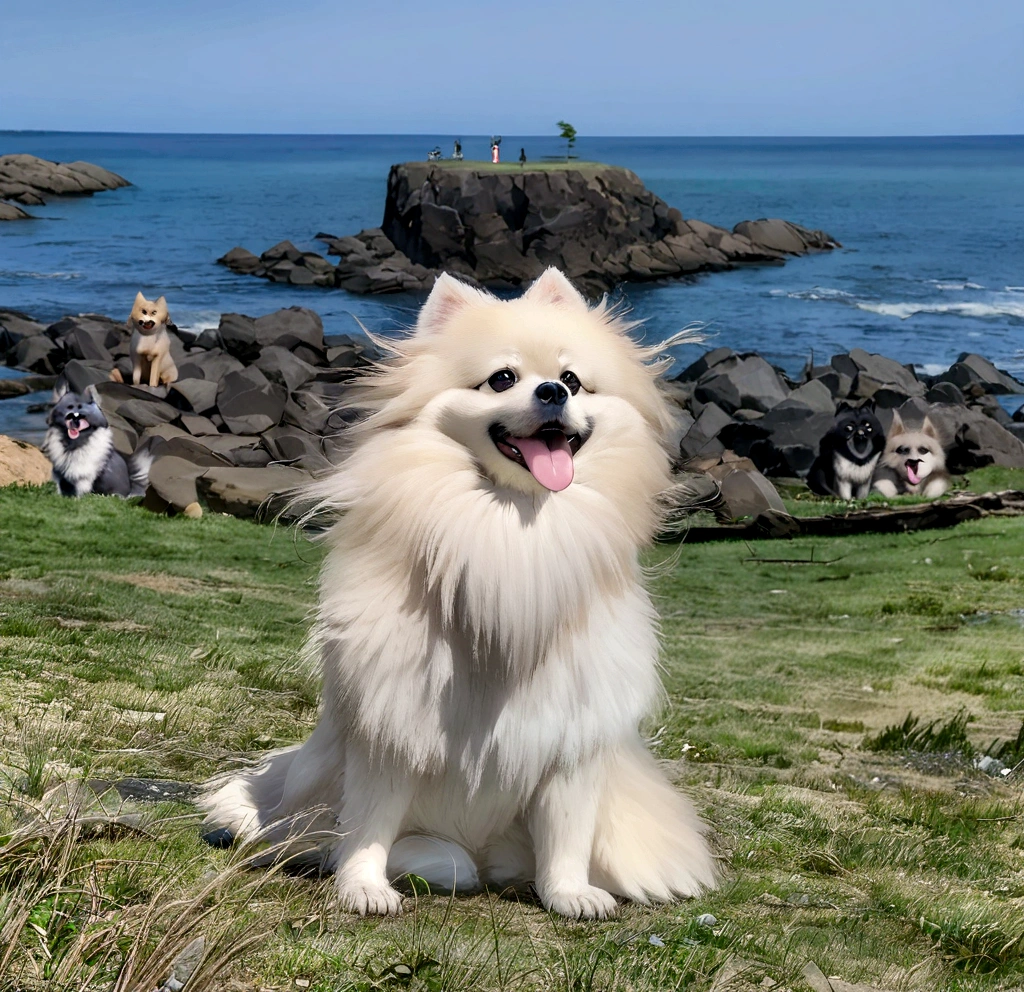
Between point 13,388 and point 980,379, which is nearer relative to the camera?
point 13,388

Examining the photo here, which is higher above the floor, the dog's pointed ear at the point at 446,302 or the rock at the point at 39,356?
the dog's pointed ear at the point at 446,302

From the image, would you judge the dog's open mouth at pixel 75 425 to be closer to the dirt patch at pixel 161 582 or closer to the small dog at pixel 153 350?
the dirt patch at pixel 161 582

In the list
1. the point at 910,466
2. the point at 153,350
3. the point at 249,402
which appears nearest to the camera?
the point at 910,466

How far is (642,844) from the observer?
13.2 ft

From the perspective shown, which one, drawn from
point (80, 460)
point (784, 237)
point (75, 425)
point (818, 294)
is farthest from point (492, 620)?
point (784, 237)

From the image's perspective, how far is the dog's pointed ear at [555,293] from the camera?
413 centimetres

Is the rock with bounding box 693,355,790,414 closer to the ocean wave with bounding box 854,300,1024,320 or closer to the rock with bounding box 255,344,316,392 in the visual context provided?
the rock with bounding box 255,344,316,392

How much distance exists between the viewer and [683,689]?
28.8 feet

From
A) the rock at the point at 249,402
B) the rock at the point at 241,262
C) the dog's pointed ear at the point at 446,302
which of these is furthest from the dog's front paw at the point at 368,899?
the rock at the point at 241,262

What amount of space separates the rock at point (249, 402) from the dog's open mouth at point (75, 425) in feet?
24.7

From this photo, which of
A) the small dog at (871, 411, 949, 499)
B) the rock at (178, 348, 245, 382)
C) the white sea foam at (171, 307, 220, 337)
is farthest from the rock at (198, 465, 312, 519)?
the white sea foam at (171, 307, 220, 337)

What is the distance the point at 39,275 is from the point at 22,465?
42853 millimetres

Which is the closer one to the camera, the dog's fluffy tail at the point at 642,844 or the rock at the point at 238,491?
the dog's fluffy tail at the point at 642,844

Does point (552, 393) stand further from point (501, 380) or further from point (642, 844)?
point (642, 844)
